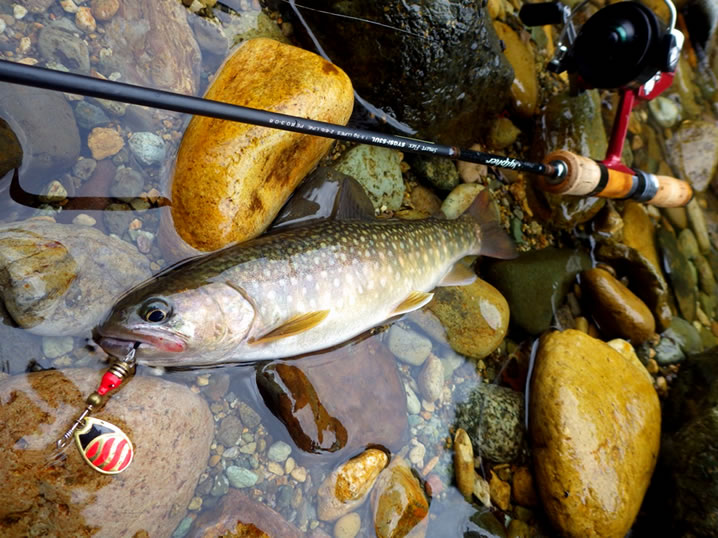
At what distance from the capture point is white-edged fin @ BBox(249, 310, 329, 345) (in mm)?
2184

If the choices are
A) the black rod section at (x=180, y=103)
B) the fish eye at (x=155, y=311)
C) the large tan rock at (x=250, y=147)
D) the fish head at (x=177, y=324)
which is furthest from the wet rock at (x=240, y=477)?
the black rod section at (x=180, y=103)

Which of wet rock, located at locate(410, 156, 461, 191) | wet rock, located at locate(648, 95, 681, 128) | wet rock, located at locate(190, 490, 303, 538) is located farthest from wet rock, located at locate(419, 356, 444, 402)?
wet rock, located at locate(648, 95, 681, 128)

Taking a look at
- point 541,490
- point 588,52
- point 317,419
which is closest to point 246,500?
point 317,419

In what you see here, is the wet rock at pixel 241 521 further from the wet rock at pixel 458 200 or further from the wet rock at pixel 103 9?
the wet rock at pixel 103 9

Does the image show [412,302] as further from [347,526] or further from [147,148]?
[147,148]

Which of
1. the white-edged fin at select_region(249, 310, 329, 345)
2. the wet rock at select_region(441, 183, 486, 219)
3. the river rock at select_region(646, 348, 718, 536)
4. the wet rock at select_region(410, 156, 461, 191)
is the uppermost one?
the wet rock at select_region(410, 156, 461, 191)

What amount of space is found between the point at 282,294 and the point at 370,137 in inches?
37.1

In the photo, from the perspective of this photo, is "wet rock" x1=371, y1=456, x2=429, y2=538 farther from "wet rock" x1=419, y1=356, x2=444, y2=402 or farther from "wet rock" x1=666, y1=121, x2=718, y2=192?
"wet rock" x1=666, y1=121, x2=718, y2=192

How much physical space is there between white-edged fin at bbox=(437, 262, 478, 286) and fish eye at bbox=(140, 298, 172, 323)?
1876 mm

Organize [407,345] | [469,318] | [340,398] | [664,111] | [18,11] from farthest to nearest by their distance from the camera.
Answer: [664,111] < [469,318] < [407,345] < [340,398] < [18,11]

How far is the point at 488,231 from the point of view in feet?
10.8

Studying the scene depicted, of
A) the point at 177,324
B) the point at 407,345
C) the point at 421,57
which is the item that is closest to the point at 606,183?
the point at 421,57

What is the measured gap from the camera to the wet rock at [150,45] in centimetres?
244

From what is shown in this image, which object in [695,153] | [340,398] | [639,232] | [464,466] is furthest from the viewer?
[695,153]
